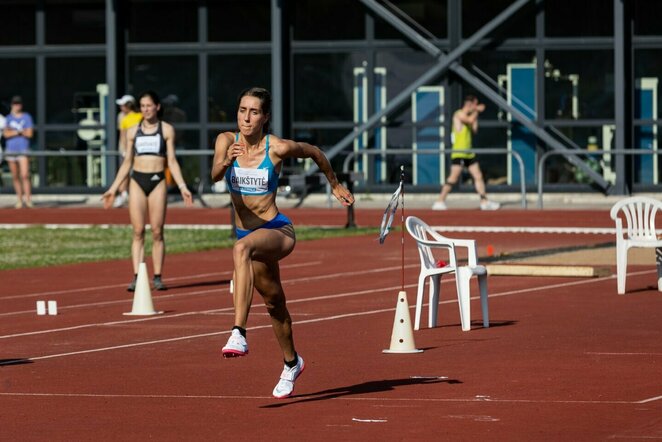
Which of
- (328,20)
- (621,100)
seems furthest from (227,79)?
(621,100)

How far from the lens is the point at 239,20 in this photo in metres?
37.4

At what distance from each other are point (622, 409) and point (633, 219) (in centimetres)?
833

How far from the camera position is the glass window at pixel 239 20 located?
37.3m

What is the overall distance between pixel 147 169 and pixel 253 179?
7.42 meters

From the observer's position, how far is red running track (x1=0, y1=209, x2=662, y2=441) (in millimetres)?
A: 9734

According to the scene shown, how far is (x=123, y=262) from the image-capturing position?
2317 cm

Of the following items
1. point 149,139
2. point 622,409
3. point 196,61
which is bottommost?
point 622,409

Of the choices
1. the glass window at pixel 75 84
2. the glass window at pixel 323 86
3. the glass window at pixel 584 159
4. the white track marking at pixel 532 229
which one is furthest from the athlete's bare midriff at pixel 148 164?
the glass window at pixel 75 84

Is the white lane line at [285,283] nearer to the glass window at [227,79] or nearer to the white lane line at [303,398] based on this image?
the white lane line at [303,398]

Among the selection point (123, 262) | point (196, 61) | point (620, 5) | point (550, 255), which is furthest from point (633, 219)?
point (196, 61)

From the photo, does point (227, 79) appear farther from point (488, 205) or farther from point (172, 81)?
point (488, 205)

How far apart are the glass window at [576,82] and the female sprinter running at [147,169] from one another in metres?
18.6

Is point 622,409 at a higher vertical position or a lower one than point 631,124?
lower

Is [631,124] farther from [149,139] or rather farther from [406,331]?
[406,331]
